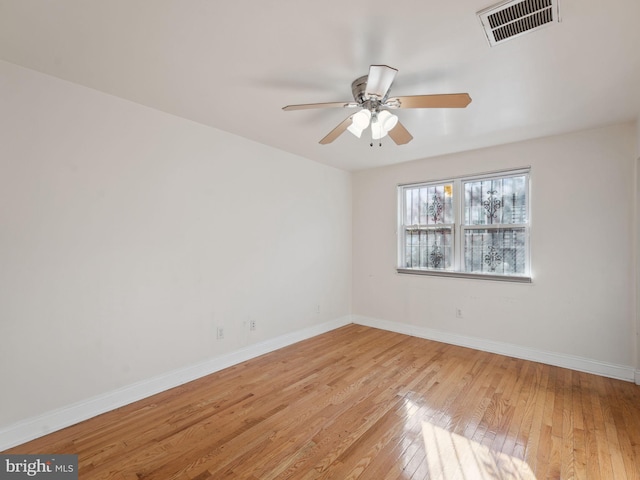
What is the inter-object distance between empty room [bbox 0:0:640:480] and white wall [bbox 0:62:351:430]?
16mm

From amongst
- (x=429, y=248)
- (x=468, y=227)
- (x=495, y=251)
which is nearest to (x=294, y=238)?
(x=429, y=248)

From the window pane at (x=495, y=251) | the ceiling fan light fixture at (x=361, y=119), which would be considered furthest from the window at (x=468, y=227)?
the ceiling fan light fixture at (x=361, y=119)

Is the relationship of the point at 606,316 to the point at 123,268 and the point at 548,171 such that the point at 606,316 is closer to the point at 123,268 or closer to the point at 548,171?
the point at 548,171

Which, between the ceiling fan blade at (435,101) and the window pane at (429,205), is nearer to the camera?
the ceiling fan blade at (435,101)

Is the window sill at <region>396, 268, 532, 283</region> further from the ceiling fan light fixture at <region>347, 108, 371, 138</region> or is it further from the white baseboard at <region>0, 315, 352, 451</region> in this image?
the ceiling fan light fixture at <region>347, 108, 371, 138</region>

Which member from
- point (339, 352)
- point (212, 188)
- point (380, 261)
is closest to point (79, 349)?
point (212, 188)

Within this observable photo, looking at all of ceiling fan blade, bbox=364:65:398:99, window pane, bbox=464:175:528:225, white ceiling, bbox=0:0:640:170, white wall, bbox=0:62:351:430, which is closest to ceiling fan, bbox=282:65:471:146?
ceiling fan blade, bbox=364:65:398:99

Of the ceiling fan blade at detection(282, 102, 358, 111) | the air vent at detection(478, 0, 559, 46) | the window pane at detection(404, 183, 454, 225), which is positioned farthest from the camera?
the window pane at detection(404, 183, 454, 225)

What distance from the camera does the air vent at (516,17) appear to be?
150 centimetres

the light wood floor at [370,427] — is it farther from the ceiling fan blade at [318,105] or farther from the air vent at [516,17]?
the air vent at [516,17]

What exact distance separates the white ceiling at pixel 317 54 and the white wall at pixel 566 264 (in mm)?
504

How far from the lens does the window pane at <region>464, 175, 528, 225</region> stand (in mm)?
3617

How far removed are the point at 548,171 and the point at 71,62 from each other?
4475mm

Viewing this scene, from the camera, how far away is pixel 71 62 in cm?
201
